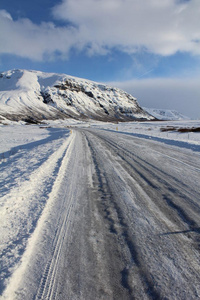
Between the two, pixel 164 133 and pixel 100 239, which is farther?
pixel 164 133

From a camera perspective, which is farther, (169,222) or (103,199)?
(103,199)

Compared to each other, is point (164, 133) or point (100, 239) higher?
point (164, 133)

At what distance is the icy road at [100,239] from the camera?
210 centimetres

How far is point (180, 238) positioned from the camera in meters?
2.89

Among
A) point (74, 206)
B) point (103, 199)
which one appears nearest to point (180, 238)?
point (103, 199)

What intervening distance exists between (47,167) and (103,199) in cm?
352

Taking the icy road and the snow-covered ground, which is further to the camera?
the snow-covered ground

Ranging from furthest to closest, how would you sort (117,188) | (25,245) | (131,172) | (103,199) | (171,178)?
1. (131,172)
2. (171,178)
3. (117,188)
4. (103,199)
5. (25,245)

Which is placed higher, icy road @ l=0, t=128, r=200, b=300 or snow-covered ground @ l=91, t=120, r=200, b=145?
snow-covered ground @ l=91, t=120, r=200, b=145

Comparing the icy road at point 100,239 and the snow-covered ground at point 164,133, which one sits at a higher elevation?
the snow-covered ground at point 164,133

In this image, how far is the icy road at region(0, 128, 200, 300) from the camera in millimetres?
2098

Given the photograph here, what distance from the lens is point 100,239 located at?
292 centimetres

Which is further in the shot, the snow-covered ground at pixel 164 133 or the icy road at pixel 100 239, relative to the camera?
the snow-covered ground at pixel 164 133

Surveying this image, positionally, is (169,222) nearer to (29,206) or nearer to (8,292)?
(8,292)
